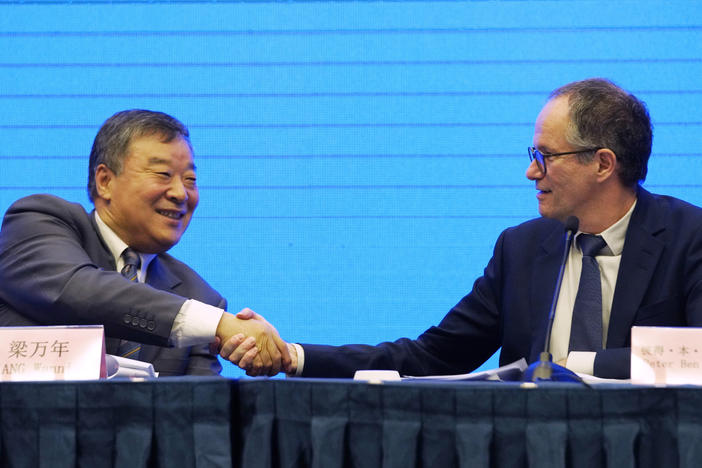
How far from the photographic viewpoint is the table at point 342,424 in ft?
4.45

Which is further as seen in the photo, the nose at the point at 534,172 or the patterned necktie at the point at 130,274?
the nose at the point at 534,172

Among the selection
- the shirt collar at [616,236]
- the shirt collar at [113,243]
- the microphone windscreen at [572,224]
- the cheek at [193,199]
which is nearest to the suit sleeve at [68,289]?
the shirt collar at [113,243]

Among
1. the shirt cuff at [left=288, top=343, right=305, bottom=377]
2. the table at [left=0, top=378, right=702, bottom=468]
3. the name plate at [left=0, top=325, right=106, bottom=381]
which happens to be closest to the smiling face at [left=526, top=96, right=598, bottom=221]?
the shirt cuff at [left=288, top=343, right=305, bottom=377]

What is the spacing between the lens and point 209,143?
2.90 metres

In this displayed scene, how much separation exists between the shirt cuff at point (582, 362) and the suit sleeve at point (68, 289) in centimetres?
93

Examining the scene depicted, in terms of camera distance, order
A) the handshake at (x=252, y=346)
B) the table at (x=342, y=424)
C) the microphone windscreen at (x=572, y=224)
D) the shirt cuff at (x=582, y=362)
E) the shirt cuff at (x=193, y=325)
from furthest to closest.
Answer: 1. the handshake at (x=252, y=346)
2. the shirt cuff at (x=193, y=325)
3. the shirt cuff at (x=582, y=362)
4. the microphone windscreen at (x=572, y=224)
5. the table at (x=342, y=424)

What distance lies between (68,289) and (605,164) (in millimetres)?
1434

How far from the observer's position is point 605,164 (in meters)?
2.46

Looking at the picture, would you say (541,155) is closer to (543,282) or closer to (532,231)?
(532,231)

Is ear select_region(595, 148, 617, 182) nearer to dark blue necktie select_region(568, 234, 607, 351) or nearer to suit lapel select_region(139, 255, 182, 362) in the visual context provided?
dark blue necktie select_region(568, 234, 607, 351)

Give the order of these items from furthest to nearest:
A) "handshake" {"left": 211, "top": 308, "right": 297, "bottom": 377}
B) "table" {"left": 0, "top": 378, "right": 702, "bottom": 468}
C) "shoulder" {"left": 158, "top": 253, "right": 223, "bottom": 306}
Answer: "shoulder" {"left": 158, "top": 253, "right": 223, "bottom": 306} < "handshake" {"left": 211, "top": 308, "right": 297, "bottom": 377} < "table" {"left": 0, "top": 378, "right": 702, "bottom": 468}

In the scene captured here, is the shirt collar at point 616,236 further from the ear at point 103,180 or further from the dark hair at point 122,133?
the ear at point 103,180

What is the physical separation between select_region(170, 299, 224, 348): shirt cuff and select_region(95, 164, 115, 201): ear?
529 millimetres

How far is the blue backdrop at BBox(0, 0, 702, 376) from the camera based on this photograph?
285cm
